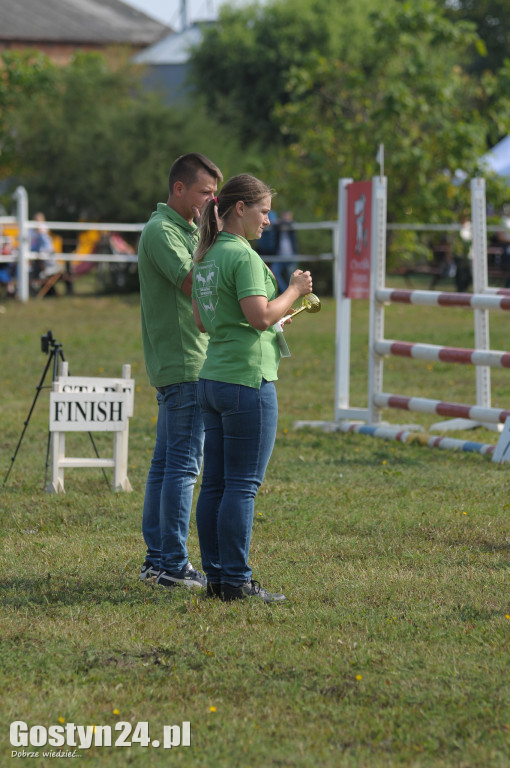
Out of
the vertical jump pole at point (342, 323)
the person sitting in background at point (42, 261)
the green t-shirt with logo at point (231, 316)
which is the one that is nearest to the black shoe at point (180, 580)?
the green t-shirt with logo at point (231, 316)

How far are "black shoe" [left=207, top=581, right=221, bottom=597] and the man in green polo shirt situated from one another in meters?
0.20

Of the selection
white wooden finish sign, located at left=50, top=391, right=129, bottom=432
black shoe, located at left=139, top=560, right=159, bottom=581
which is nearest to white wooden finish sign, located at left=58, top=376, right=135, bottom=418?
white wooden finish sign, located at left=50, top=391, right=129, bottom=432

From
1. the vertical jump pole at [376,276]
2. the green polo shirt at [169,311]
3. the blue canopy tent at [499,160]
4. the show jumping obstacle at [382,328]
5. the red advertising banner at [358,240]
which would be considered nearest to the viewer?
the green polo shirt at [169,311]

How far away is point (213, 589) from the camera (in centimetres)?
489

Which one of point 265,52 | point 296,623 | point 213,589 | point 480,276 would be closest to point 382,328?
point 480,276

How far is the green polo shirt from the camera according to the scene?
496cm

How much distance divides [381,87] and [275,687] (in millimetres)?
21833

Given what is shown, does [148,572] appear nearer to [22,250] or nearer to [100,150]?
[22,250]

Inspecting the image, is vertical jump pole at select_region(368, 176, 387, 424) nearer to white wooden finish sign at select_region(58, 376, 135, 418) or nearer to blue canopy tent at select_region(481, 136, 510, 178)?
white wooden finish sign at select_region(58, 376, 135, 418)

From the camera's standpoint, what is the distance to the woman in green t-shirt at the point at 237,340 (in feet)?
14.6

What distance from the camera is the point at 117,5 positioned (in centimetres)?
7619

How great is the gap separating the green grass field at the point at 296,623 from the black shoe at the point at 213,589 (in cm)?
8

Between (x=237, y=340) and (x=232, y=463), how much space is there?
20.5 inches

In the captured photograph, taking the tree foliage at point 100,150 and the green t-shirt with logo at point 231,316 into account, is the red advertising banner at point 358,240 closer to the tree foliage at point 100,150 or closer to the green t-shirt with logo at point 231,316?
the green t-shirt with logo at point 231,316
